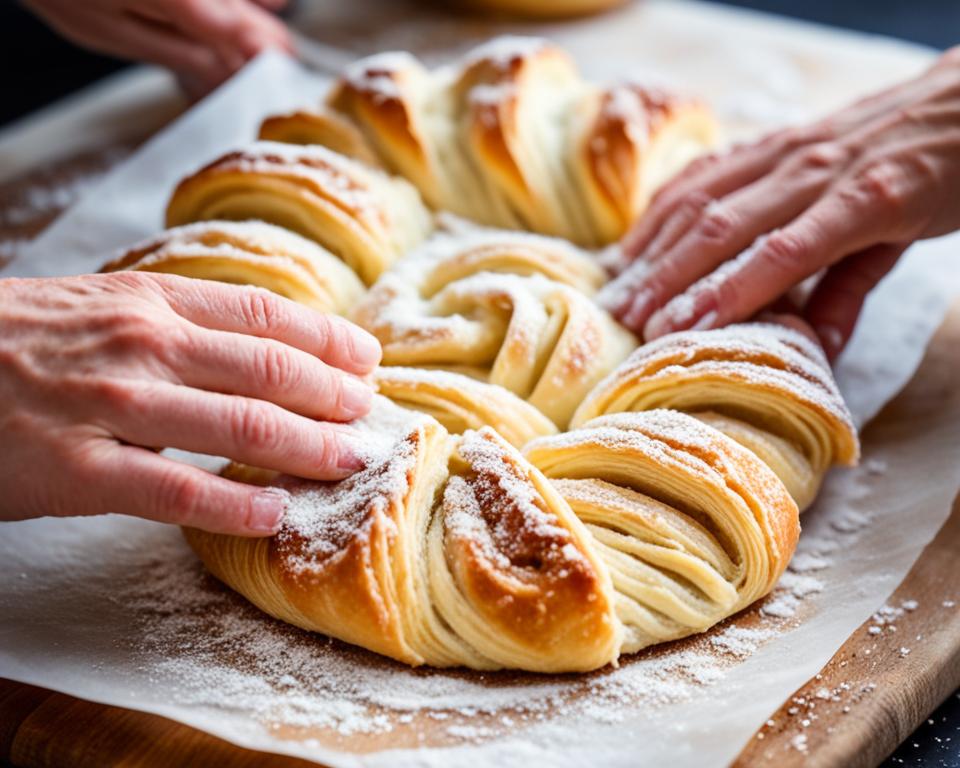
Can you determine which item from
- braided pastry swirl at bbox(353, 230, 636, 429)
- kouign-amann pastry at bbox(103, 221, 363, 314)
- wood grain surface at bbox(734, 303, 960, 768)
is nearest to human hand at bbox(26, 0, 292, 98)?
kouign-amann pastry at bbox(103, 221, 363, 314)

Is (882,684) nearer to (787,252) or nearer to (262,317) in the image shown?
(787,252)

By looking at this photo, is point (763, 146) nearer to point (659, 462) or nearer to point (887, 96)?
point (887, 96)

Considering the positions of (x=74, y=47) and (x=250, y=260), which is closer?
(x=250, y=260)

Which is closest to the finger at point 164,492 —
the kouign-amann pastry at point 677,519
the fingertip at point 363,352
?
the fingertip at point 363,352

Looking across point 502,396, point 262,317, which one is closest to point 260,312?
point 262,317

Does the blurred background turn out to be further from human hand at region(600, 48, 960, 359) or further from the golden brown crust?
human hand at region(600, 48, 960, 359)

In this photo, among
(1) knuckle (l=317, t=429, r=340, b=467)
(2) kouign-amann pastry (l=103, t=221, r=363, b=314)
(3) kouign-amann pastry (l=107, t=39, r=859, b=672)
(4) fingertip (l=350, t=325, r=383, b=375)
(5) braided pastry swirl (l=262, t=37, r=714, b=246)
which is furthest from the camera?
(5) braided pastry swirl (l=262, t=37, r=714, b=246)
